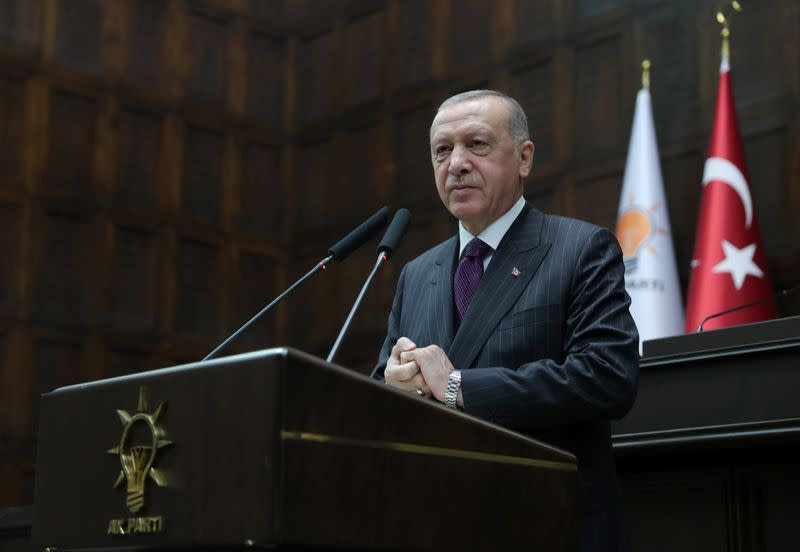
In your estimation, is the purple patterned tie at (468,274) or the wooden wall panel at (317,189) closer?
the purple patterned tie at (468,274)

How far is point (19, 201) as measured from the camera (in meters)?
7.31

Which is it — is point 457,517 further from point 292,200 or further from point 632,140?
point 292,200

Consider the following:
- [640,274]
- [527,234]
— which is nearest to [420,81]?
[640,274]

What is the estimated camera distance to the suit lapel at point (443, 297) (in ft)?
7.64

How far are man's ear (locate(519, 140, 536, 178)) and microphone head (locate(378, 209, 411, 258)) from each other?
287 mm

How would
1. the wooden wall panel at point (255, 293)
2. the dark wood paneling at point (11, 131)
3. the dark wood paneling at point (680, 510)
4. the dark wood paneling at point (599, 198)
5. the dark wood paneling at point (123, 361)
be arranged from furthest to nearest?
the wooden wall panel at point (255, 293)
the dark wood paneling at point (123, 361)
the dark wood paneling at point (11, 131)
the dark wood paneling at point (599, 198)
the dark wood paneling at point (680, 510)

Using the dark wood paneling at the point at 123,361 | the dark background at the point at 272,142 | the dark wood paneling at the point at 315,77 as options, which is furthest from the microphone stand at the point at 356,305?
the dark wood paneling at the point at 315,77

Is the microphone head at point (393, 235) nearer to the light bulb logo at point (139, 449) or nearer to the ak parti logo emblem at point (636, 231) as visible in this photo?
the light bulb logo at point (139, 449)

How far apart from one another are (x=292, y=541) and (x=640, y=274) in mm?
4550

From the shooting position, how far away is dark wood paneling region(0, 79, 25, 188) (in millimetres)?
7316

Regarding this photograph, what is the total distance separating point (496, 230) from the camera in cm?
243

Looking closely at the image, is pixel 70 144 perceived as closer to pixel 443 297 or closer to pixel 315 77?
pixel 315 77

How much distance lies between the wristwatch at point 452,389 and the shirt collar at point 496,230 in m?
0.44

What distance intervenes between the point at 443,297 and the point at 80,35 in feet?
20.0
